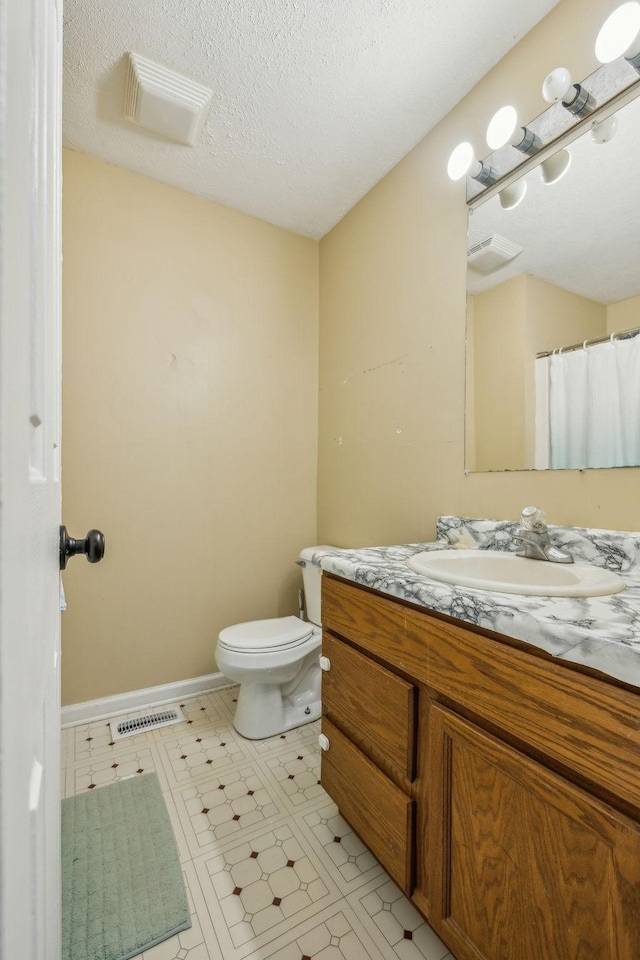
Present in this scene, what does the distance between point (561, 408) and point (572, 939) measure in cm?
108

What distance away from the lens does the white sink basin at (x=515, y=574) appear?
765mm

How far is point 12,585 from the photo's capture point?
17cm

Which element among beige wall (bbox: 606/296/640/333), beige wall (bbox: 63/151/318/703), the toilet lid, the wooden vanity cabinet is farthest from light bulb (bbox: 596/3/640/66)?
the toilet lid

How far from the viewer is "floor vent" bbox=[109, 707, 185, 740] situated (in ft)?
5.57

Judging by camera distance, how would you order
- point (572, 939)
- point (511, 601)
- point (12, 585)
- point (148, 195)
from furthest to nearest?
point (148, 195), point (511, 601), point (572, 939), point (12, 585)

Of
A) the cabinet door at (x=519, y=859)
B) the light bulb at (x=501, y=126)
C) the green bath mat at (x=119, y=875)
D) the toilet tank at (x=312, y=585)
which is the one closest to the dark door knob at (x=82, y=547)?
the cabinet door at (x=519, y=859)

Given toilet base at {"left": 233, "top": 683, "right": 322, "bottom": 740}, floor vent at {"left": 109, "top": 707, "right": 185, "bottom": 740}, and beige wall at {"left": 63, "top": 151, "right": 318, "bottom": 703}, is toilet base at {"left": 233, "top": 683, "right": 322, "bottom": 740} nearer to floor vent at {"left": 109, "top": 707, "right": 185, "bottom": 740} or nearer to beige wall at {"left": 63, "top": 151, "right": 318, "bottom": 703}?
floor vent at {"left": 109, "top": 707, "right": 185, "bottom": 740}

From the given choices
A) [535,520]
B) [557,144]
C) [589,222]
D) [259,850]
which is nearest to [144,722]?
[259,850]

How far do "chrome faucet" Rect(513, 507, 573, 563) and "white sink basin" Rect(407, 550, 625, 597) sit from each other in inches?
0.9

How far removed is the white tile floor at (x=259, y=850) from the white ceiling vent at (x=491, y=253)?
179 cm

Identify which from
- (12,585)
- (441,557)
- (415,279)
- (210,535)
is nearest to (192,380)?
(210,535)

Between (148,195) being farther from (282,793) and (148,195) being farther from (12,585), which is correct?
(282,793)

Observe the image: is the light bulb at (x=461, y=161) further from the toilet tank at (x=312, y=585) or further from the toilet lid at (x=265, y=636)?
the toilet lid at (x=265, y=636)

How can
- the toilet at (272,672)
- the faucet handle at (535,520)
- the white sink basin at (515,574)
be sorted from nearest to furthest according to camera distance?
the white sink basin at (515,574), the faucet handle at (535,520), the toilet at (272,672)
